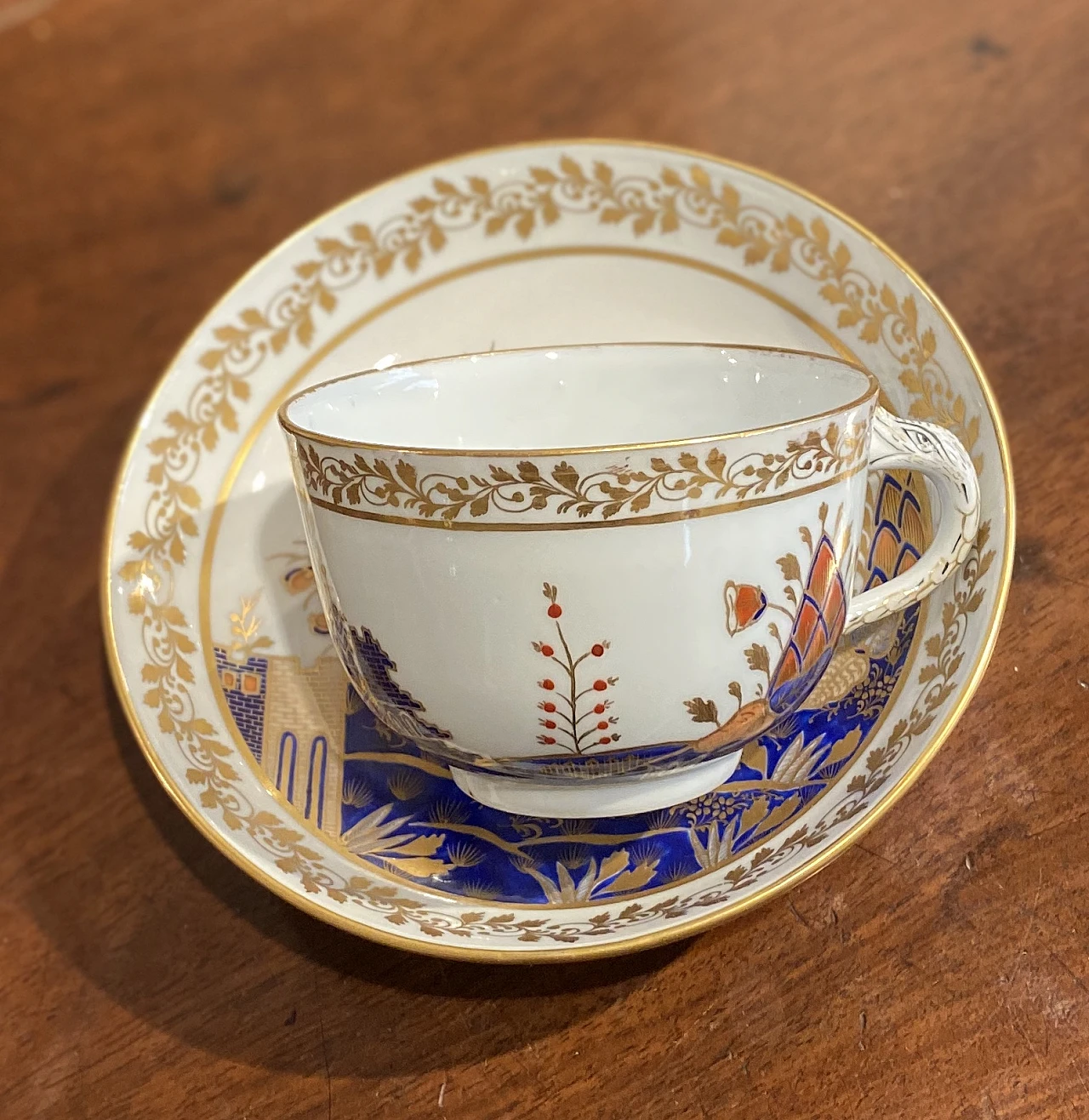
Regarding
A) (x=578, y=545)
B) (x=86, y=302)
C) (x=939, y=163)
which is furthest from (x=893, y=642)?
(x=86, y=302)

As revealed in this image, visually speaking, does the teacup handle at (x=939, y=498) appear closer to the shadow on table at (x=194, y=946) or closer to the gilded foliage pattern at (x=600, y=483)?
the gilded foliage pattern at (x=600, y=483)

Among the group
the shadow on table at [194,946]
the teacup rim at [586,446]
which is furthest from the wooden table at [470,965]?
the teacup rim at [586,446]

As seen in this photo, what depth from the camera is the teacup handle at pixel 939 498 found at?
41 cm

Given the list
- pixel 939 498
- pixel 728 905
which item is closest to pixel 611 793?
pixel 728 905

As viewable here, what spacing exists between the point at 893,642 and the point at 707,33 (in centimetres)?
46

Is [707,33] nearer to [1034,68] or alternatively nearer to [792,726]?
[1034,68]

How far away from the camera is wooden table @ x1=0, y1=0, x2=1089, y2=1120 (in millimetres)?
392

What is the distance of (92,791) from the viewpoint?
0.53m

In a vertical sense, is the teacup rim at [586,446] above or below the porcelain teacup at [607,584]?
above

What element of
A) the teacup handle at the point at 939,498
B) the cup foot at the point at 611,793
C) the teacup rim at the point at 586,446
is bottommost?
the cup foot at the point at 611,793

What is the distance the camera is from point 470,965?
0.43m

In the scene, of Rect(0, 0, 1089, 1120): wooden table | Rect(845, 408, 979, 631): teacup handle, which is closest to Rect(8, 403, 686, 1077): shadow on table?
Rect(0, 0, 1089, 1120): wooden table

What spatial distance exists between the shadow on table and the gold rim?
46 mm

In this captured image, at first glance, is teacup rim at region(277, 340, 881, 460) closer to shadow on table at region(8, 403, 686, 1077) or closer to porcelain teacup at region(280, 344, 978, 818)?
porcelain teacup at region(280, 344, 978, 818)
